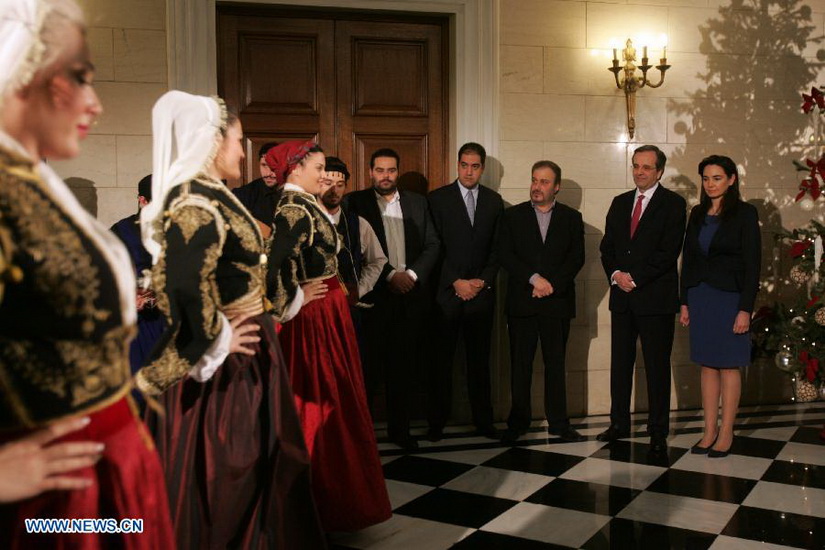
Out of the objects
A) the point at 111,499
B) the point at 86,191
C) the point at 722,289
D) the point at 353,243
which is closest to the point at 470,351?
the point at 353,243

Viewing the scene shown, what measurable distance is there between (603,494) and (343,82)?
2925 millimetres

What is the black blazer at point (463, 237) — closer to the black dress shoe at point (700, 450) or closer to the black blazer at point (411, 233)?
the black blazer at point (411, 233)

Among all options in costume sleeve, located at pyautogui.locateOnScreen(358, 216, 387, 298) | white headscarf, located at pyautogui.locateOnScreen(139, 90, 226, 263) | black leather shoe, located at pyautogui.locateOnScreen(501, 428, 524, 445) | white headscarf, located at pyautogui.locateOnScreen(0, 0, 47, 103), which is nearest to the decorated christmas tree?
black leather shoe, located at pyautogui.locateOnScreen(501, 428, 524, 445)

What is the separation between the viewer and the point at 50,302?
1.13m

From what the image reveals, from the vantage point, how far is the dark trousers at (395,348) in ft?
15.8

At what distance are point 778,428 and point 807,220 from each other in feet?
5.27

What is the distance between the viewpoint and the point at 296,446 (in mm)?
2527

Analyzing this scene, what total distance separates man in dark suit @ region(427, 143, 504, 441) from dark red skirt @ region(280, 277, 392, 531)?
165 cm

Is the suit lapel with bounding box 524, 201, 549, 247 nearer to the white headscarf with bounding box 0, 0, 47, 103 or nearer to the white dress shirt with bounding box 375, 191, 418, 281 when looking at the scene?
the white dress shirt with bounding box 375, 191, 418, 281

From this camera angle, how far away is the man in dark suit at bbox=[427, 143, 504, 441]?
16.5ft

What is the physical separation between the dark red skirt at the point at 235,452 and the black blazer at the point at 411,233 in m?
2.36

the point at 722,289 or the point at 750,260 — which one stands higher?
the point at 750,260

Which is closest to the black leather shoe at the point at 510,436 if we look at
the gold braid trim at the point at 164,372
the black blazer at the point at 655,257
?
the black blazer at the point at 655,257

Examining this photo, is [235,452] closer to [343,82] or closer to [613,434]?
[613,434]
